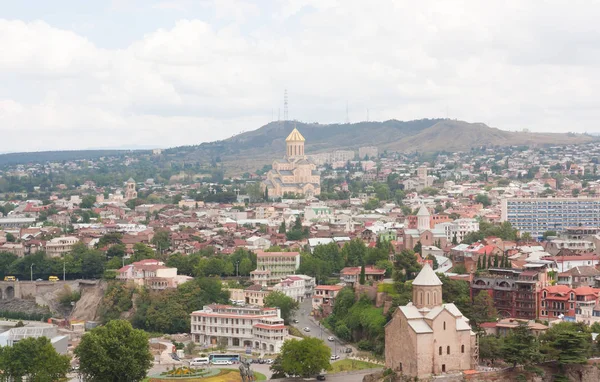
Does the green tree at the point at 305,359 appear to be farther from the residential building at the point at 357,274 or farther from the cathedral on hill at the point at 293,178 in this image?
the cathedral on hill at the point at 293,178

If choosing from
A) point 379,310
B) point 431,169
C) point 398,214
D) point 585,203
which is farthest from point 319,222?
point 431,169

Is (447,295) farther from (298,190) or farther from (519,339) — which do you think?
(298,190)

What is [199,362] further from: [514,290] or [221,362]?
[514,290]

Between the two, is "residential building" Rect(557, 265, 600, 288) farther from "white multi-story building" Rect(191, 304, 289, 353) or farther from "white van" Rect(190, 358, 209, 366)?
A: "white van" Rect(190, 358, 209, 366)

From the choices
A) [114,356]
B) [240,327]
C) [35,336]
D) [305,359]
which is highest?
[114,356]

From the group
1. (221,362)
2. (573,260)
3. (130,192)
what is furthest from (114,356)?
(130,192)

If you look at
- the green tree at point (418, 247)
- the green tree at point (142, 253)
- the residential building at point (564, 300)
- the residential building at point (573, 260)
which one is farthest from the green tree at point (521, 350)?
the green tree at point (142, 253)
